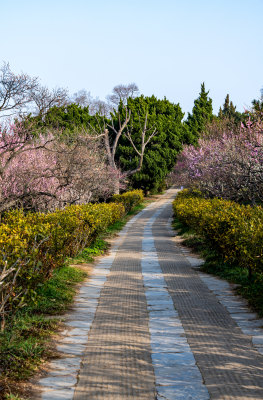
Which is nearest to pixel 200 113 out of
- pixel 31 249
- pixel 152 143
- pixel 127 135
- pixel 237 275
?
pixel 152 143

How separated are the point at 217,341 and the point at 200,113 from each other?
178 ft

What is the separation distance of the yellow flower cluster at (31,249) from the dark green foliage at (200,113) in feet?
145

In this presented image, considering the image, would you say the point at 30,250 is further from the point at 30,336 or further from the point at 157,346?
the point at 157,346

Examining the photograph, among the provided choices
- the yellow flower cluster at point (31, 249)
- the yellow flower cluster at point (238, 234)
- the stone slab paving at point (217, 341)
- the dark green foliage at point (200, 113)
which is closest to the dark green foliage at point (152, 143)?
the dark green foliage at point (200, 113)

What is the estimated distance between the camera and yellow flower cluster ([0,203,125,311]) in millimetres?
5328

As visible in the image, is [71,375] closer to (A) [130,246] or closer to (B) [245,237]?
(B) [245,237]

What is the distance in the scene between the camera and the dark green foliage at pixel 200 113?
5450 centimetres

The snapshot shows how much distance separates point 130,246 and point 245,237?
24.1ft

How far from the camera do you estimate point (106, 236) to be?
17.0 meters

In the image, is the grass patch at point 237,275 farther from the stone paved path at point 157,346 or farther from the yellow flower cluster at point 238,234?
the stone paved path at point 157,346

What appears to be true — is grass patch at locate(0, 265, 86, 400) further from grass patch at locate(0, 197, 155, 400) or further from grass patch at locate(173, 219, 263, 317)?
grass patch at locate(173, 219, 263, 317)

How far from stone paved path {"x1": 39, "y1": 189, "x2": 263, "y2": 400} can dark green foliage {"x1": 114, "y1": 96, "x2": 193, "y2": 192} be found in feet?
105

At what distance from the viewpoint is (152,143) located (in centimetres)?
4306

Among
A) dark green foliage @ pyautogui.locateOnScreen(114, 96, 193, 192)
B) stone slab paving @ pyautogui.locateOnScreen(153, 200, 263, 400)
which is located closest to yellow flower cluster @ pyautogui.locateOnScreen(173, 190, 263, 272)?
stone slab paving @ pyautogui.locateOnScreen(153, 200, 263, 400)
